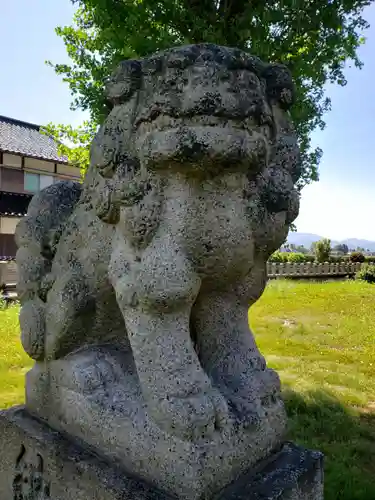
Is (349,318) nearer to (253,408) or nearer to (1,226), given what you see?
(253,408)

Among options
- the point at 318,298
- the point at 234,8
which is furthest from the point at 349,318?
the point at 234,8

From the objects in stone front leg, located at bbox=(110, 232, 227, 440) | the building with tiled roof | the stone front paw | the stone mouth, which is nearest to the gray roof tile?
the building with tiled roof

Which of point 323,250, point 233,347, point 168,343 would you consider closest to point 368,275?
point 323,250

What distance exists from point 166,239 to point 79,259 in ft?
1.39

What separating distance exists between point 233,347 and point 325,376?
2.73 metres

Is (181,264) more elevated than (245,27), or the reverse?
(245,27)

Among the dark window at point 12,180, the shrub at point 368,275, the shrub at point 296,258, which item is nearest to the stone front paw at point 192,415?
the shrub at point 368,275

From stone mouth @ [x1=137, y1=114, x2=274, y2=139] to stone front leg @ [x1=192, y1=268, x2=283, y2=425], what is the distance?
49 cm

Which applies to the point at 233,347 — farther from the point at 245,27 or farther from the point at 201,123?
the point at 245,27

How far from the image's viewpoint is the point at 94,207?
1.44 metres

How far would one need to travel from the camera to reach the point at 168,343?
1.24m

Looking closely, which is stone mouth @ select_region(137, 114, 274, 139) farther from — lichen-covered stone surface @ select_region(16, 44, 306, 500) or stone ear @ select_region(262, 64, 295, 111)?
stone ear @ select_region(262, 64, 295, 111)

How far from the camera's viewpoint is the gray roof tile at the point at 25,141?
633 inches

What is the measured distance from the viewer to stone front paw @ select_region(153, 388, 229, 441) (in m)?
1.15
